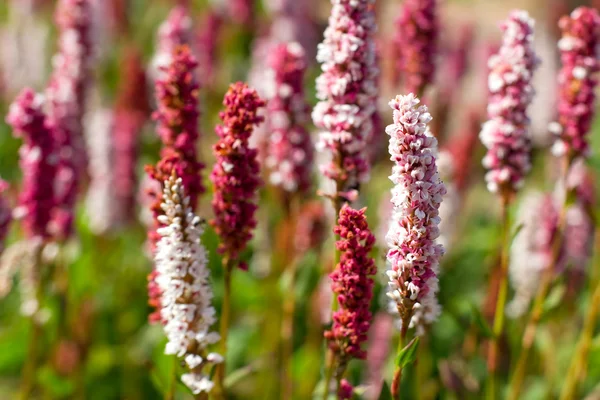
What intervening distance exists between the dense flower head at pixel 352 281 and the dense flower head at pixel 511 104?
0.68 meters

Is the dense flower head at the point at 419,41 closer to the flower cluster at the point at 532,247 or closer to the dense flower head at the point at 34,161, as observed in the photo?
the flower cluster at the point at 532,247

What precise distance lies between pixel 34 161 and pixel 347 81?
1.06 m

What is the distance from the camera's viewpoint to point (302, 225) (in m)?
3.04

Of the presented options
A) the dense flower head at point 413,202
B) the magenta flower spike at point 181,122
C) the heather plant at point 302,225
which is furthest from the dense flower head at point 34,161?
the dense flower head at point 413,202

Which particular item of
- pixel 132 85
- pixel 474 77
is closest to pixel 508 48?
pixel 132 85

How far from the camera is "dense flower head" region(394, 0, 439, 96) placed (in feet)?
8.23

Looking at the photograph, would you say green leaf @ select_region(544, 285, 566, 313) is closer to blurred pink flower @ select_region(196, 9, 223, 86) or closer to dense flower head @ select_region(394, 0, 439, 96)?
dense flower head @ select_region(394, 0, 439, 96)

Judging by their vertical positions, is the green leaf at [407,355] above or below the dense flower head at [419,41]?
below

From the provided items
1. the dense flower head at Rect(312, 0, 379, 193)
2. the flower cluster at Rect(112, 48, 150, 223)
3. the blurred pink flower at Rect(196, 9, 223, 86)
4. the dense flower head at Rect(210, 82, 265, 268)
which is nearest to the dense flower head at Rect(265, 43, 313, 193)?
the dense flower head at Rect(312, 0, 379, 193)

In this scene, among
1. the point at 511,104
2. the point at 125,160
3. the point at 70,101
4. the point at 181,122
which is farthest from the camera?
the point at 125,160

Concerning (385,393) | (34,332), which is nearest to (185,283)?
(385,393)

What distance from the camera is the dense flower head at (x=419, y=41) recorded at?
2.51 meters

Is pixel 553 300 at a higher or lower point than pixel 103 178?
lower

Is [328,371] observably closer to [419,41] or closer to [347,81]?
[347,81]
